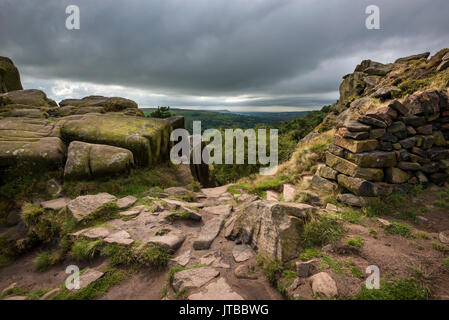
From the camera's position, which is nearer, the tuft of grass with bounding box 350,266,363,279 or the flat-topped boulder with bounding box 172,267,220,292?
the tuft of grass with bounding box 350,266,363,279

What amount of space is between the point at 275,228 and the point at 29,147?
10317mm

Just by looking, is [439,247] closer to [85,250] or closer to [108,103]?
[85,250]

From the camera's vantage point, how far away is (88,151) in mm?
8117

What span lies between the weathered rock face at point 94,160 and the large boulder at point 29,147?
2.28 ft

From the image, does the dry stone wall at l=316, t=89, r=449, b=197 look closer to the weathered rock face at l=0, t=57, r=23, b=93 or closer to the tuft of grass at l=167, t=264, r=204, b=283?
the tuft of grass at l=167, t=264, r=204, b=283

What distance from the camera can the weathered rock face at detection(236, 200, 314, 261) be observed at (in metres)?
3.90

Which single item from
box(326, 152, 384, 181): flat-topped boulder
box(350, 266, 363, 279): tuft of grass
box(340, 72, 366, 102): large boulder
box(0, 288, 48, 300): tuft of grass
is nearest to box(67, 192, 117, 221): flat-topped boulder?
box(0, 288, 48, 300): tuft of grass

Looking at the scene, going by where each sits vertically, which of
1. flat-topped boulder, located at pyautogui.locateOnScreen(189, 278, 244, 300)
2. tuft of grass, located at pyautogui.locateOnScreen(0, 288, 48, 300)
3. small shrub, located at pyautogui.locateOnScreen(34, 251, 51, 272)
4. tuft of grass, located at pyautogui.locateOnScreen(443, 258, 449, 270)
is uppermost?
Result: tuft of grass, located at pyautogui.locateOnScreen(443, 258, 449, 270)

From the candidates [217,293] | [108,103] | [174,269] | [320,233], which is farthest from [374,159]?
[108,103]

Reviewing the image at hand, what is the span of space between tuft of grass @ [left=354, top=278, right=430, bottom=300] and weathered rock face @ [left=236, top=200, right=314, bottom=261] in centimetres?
125

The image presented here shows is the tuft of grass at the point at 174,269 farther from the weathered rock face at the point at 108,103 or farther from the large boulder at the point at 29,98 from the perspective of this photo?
the large boulder at the point at 29,98

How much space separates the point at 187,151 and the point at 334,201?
10.3 m

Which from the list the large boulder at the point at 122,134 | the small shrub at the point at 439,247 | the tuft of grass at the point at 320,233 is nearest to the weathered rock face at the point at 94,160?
the large boulder at the point at 122,134

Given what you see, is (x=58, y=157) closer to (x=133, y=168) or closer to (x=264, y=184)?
(x=133, y=168)
